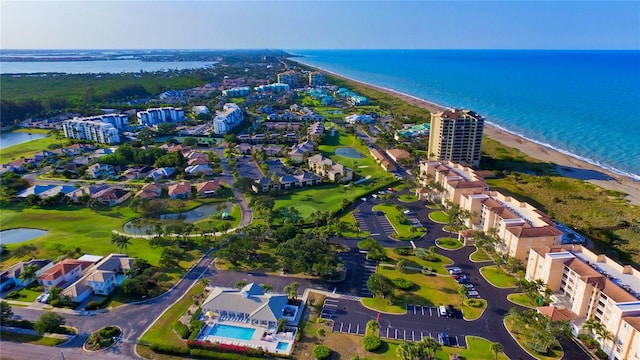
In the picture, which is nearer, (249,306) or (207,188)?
(249,306)

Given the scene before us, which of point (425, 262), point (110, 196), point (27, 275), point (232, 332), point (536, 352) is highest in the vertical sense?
point (110, 196)

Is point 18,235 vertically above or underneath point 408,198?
underneath

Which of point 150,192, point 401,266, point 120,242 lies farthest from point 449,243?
point 150,192

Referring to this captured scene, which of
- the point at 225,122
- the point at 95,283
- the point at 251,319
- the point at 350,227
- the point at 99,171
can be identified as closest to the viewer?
the point at 251,319

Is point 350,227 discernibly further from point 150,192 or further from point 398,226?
point 150,192

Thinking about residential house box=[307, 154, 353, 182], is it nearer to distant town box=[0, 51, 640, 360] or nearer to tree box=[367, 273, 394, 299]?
distant town box=[0, 51, 640, 360]

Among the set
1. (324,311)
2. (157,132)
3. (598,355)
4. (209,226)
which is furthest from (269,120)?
(598,355)

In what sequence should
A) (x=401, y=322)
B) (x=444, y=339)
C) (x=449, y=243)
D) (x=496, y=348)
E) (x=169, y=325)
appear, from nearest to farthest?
(x=496, y=348) < (x=444, y=339) < (x=169, y=325) < (x=401, y=322) < (x=449, y=243)

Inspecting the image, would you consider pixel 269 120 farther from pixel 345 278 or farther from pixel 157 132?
pixel 345 278

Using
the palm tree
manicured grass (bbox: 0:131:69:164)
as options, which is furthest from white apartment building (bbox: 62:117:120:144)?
the palm tree
